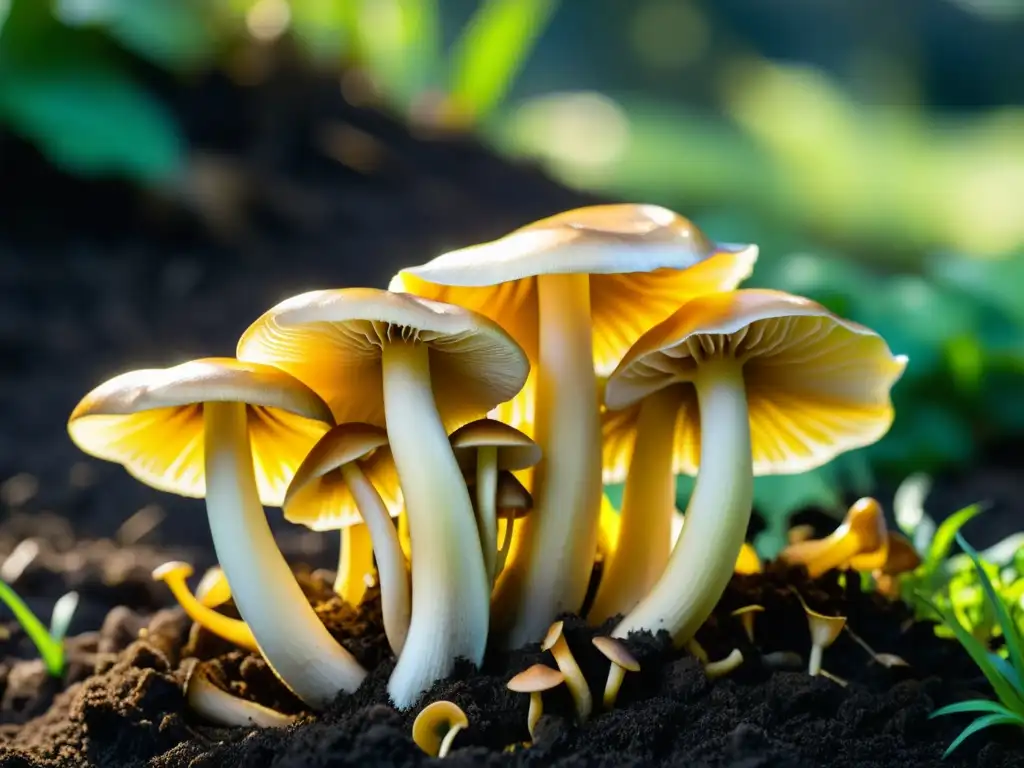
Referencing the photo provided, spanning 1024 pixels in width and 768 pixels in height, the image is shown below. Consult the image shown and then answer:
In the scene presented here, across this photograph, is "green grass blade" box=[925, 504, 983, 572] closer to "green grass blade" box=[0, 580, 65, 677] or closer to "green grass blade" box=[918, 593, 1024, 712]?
"green grass blade" box=[918, 593, 1024, 712]

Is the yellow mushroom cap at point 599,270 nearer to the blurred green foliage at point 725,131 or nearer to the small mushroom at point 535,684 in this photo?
the small mushroom at point 535,684

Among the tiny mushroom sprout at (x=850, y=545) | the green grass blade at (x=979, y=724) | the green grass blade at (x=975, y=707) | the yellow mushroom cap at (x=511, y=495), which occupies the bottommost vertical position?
the green grass blade at (x=979, y=724)

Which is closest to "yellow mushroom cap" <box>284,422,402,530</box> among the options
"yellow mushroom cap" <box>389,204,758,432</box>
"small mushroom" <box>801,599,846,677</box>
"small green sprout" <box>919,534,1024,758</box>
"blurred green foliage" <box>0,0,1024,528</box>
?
"yellow mushroom cap" <box>389,204,758,432</box>

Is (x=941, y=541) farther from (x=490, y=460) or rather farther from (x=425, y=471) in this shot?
(x=425, y=471)

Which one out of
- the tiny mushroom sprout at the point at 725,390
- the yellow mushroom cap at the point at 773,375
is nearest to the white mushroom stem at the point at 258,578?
the tiny mushroom sprout at the point at 725,390

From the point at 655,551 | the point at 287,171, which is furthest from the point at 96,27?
the point at 655,551

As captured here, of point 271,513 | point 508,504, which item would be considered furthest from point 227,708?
point 271,513
